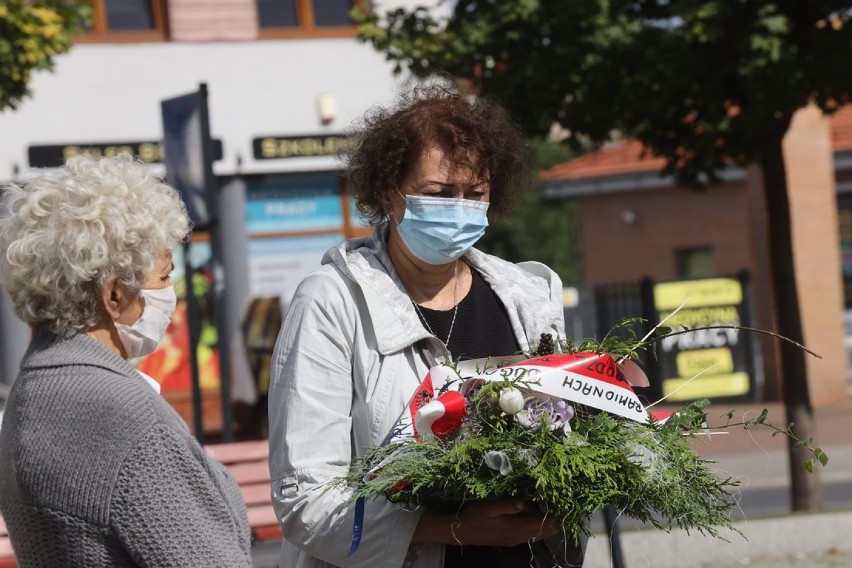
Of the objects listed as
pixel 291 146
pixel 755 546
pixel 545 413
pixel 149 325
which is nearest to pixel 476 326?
pixel 545 413

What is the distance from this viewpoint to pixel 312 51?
1720 centimetres

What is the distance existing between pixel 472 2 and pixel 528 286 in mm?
5642

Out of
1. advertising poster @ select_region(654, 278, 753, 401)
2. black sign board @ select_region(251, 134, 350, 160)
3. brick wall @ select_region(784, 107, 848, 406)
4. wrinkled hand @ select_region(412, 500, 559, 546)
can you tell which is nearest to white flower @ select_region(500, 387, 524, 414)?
wrinkled hand @ select_region(412, 500, 559, 546)

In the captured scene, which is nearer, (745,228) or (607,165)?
(745,228)

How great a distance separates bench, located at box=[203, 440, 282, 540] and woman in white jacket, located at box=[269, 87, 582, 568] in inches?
141

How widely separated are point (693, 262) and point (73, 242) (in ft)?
77.4

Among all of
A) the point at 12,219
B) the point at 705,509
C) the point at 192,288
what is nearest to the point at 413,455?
the point at 705,509

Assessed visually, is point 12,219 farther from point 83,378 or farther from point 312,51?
point 312,51

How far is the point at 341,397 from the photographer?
9.98 feet

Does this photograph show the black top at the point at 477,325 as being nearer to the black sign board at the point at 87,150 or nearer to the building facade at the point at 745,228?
the black sign board at the point at 87,150

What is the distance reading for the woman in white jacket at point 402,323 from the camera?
2.93 m

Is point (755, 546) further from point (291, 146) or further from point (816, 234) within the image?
point (816, 234)

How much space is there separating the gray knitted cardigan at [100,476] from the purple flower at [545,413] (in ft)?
2.04

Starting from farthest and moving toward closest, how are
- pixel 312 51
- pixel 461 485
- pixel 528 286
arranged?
pixel 312 51 < pixel 528 286 < pixel 461 485
